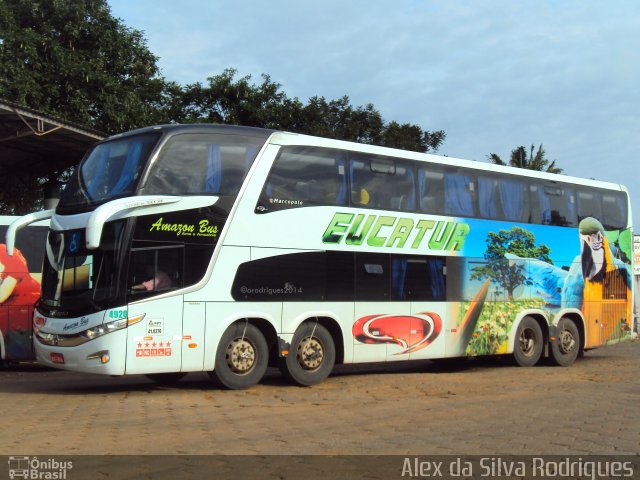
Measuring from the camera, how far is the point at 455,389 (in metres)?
12.7

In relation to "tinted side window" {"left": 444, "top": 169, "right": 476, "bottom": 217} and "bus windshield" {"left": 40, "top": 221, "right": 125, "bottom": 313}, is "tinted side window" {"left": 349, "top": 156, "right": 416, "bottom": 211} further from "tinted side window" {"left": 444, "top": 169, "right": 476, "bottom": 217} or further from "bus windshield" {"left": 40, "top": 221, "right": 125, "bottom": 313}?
"bus windshield" {"left": 40, "top": 221, "right": 125, "bottom": 313}

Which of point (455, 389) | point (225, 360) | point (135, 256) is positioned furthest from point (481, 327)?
point (135, 256)

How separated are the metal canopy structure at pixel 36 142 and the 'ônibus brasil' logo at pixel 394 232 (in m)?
8.75

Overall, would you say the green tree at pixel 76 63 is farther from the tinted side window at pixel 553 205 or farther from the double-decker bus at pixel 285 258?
the tinted side window at pixel 553 205

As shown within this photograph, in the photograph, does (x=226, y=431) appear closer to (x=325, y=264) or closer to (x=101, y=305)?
(x=101, y=305)

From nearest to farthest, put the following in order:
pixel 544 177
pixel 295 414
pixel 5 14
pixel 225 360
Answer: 1. pixel 295 414
2. pixel 225 360
3. pixel 544 177
4. pixel 5 14

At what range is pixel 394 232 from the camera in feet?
47.5

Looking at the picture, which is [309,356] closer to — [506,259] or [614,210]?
[506,259]

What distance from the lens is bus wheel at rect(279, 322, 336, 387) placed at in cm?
1304

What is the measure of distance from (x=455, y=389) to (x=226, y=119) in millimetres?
22741

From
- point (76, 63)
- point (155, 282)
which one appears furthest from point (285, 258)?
point (76, 63)

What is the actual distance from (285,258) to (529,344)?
7.22m

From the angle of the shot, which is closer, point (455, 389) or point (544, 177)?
point (455, 389)

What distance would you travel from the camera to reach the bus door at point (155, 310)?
1127 cm
